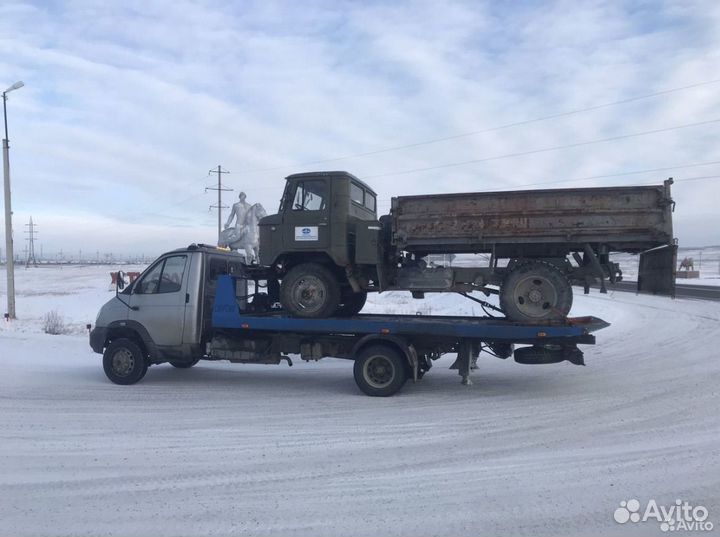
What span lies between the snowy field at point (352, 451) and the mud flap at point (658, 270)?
4.98 ft

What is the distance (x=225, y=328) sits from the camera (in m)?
10.0

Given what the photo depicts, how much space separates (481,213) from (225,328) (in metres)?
4.51

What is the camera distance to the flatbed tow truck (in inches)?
358

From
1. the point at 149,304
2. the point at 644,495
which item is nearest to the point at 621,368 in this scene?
the point at 644,495

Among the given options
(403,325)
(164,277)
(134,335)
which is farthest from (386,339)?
(134,335)

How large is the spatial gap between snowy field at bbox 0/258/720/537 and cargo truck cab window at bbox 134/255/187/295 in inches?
64.1

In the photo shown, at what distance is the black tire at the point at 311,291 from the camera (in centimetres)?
983

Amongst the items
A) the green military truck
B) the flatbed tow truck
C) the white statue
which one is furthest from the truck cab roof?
the white statue

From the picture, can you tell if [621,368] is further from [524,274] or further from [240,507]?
[240,507]

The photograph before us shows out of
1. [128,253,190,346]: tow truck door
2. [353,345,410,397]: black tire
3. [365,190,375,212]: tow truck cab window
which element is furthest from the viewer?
[365,190,375,212]: tow truck cab window

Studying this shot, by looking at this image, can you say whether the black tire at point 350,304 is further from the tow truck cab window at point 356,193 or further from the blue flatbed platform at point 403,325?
the tow truck cab window at point 356,193

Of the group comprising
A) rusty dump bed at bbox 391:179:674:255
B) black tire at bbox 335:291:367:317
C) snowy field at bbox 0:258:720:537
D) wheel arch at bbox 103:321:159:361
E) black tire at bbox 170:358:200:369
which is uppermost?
rusty dump bed at bbox 391:179:674:255

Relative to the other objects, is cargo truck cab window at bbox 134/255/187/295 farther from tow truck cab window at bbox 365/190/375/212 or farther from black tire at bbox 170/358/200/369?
tow truck cab window at bbox 365/190/375/212

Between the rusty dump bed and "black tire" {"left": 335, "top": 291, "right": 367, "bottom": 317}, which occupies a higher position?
the rusty dump bed
